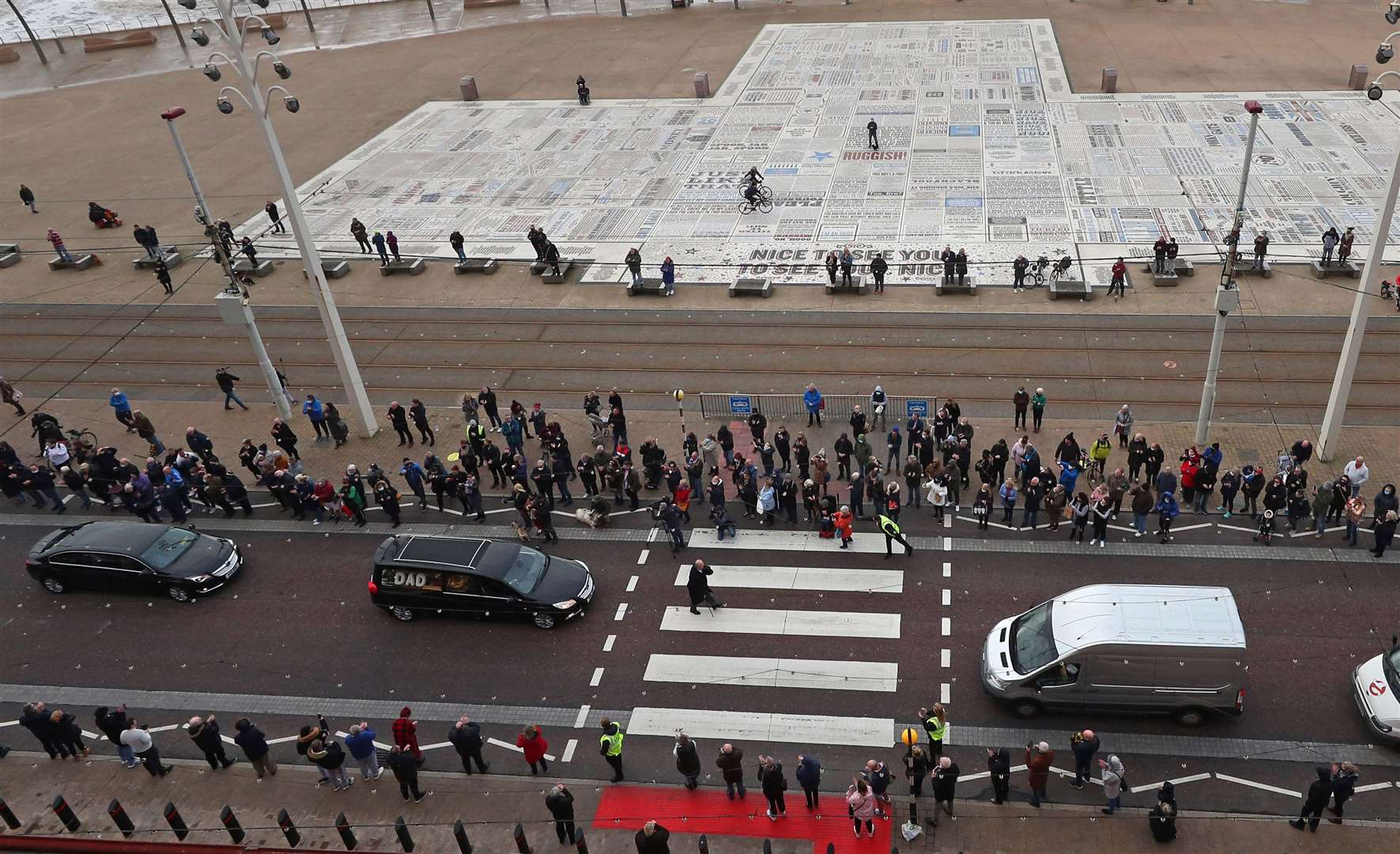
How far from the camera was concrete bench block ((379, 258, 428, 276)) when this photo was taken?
37.6 m

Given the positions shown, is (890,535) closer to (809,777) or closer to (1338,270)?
(809,777)

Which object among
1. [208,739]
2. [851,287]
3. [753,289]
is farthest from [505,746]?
[851,287]

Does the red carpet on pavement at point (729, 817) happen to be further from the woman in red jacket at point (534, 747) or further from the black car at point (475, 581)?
the black car at point (475, 581)

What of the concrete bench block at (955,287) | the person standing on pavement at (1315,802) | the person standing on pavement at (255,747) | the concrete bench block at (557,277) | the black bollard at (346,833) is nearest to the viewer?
the person standing on pavement at (1315,802)

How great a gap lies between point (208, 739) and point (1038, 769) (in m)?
13.6

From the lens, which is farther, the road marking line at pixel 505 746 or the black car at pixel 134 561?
the black car at pixel 134 561

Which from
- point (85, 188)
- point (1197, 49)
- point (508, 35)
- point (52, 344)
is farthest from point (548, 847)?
point (508, 35)

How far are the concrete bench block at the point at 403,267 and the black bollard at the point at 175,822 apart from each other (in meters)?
24.3

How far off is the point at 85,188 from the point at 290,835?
4407 centimetres

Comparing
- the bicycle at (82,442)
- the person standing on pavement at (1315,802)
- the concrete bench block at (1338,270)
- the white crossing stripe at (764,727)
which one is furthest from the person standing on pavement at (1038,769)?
the concrete bench block at (1338,270)

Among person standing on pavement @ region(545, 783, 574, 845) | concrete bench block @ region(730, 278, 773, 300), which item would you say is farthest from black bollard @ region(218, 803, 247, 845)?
concrete bench block @ region(730, 278, 773, 300)

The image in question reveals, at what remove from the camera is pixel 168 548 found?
2198 centimetres

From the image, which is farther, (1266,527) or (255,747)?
(1266,527)

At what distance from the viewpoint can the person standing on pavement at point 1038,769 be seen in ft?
50.1
